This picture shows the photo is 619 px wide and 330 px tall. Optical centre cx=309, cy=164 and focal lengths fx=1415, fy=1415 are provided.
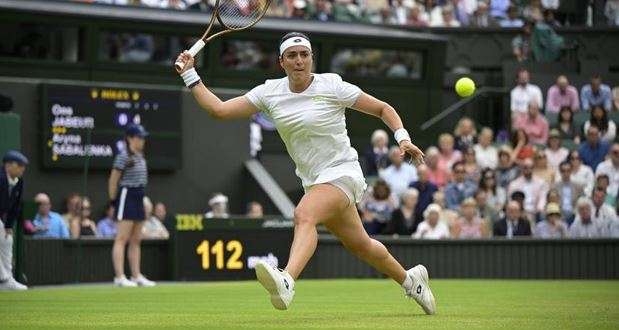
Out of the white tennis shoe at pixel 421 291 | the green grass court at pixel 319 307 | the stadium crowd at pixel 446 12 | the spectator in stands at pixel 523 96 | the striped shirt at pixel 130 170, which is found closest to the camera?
the green grass court at pixel 319 307

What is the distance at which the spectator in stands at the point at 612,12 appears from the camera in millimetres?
28062

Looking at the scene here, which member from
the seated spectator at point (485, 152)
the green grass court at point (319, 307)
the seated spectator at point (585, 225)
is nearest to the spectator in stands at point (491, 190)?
the seated spectator at point (485, 152)

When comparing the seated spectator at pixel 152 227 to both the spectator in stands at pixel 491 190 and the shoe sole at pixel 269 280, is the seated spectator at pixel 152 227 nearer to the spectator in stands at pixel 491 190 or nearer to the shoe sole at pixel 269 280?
the spectator in stands at pixel 491 190

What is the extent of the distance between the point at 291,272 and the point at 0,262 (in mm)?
7349

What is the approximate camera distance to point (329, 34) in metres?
25.3

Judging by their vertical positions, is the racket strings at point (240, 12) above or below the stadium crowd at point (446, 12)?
below

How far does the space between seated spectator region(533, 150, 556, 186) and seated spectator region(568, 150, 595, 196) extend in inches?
14.0

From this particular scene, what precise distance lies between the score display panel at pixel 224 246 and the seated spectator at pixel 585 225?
13.6ft

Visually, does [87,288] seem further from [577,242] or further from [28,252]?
[577,242]

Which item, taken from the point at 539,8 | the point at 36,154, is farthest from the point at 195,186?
the point at 539,8

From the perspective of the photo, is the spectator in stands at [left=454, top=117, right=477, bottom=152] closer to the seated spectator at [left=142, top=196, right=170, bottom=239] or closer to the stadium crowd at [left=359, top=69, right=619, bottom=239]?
the stadium crowd at [left=359, top=69, right=619, bottom=239]

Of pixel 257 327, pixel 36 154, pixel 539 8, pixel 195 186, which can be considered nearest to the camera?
pixel 257 327

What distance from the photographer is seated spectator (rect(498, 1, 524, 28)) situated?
27.7 meters

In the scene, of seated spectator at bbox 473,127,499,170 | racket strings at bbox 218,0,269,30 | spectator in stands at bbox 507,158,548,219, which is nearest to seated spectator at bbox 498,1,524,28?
seated spectator at bbox 473,127,499,170
